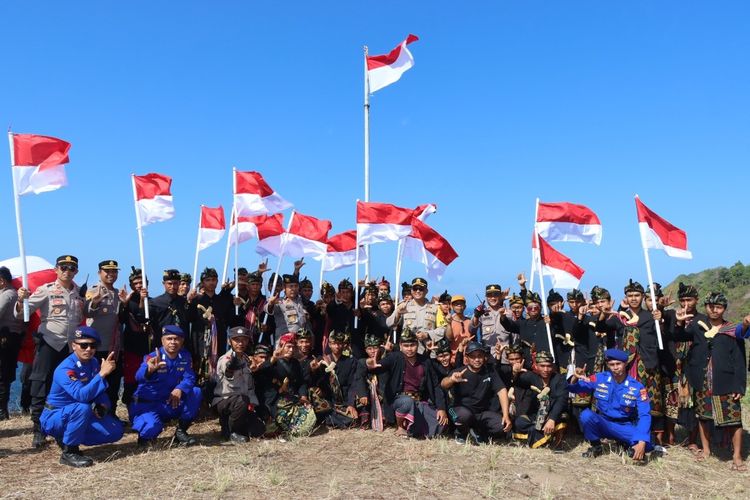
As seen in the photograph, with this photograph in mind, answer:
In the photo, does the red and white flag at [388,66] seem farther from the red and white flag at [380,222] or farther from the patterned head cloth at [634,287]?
the patterned head cloth at [634,287]

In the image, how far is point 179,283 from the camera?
945 cm

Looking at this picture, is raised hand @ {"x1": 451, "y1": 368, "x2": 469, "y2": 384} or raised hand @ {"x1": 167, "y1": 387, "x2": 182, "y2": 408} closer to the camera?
raised hand @ {"x1": 167, "y1": 387, "x2": 182, "y2": 408}

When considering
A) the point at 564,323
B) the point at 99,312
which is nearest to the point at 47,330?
the point at 99,312

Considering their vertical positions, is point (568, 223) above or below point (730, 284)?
above

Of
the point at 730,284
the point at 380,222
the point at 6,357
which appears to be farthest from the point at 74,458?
the point at 730,284

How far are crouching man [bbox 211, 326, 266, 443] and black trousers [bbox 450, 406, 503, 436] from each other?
278 centimetres

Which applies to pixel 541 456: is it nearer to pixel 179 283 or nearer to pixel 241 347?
pixel 241 347

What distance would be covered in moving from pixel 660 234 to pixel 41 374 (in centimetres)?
911

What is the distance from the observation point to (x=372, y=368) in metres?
9.03

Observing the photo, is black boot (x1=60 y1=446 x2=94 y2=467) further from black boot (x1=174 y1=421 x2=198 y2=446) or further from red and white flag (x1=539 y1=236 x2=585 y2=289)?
red and white flag (x1=539 y1=236 x2=585 y2=289)

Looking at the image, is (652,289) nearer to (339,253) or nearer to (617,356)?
(617,356)

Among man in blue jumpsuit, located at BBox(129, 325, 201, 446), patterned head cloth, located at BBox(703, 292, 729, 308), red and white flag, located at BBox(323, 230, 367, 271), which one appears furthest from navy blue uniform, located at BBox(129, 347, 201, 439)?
patterned head cloth, located at BBox(703, 292, 729, 308)

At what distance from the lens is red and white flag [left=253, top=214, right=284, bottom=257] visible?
1211cm

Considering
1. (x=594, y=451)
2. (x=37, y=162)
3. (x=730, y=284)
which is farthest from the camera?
(x=730, y=284)
